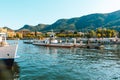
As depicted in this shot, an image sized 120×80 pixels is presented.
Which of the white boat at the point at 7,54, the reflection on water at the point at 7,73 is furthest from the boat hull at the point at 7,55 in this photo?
the reflection on water at the point at 7,73

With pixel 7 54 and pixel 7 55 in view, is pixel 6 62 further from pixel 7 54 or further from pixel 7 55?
pixel 7 54

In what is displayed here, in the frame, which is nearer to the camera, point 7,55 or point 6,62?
point 6,62

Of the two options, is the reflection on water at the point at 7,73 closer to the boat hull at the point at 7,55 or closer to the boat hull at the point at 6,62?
the boat hull at the point at 6,62

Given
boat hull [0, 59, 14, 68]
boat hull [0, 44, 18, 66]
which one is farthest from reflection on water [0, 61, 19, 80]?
boat hull [0, 44, 18, 66]

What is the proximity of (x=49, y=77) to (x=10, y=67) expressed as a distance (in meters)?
7.93

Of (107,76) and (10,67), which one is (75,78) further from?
(10,67)

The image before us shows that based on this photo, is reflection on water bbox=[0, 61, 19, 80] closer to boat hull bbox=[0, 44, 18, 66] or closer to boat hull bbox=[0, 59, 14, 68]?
boat hull bbox=[0, 59, 14, 68]

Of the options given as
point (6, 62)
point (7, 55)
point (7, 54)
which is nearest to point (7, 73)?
point (6, 62)

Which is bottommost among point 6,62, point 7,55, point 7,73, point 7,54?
point 7,73

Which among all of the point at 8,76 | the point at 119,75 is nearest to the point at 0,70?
the point at 8,76

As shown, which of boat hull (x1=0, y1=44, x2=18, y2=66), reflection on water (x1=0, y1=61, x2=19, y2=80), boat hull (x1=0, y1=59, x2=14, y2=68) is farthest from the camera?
boat hull (x1=0, y1=44, x2=18, y2=66)

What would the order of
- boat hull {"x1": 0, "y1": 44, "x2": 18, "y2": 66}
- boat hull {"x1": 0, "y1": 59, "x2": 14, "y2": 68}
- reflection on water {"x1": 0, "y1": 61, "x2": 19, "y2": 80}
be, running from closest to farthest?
reflection on water {"x1": 0, "y1": 61, "x2": 19, "y2": 80} < boat hull {"x1": 0, "y1": 59, "x2": 14, "y2": 68} < boat hull {"x1": 0, "y1": 44, "x2": 18, "y2": 66}

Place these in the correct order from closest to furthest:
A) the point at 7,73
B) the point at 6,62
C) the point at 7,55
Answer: the point at 7,73
the point at 6,62
the point at 7,55

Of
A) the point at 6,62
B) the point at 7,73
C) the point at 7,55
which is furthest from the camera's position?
the point at 7,55
